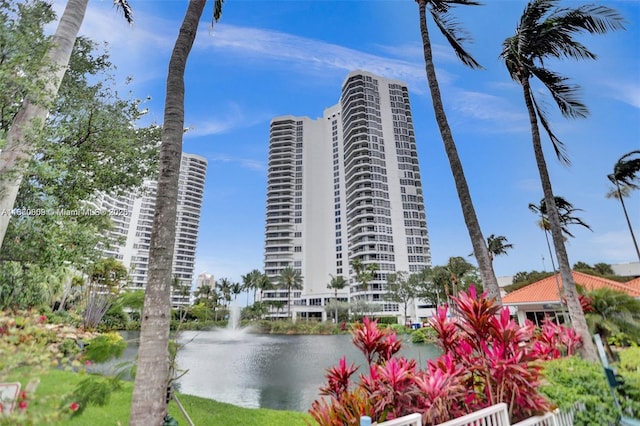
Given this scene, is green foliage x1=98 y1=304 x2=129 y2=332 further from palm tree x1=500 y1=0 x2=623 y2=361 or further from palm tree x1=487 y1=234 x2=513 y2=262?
palm tree x1=487 y1=234 x2=513 y2=262

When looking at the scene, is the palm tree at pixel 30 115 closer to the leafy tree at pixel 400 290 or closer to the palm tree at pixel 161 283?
the palm tree at pixel 161 283

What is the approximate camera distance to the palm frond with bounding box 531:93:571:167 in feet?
29.7

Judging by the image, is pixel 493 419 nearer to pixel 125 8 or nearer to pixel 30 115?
pixel 30 115

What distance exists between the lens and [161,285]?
3.46m

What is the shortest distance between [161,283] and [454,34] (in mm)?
9860

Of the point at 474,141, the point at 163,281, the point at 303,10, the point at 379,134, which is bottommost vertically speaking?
the point at 163,281

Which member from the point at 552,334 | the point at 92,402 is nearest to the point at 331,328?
the point at 552,334

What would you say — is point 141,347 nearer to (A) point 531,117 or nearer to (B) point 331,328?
(A) point 531,117

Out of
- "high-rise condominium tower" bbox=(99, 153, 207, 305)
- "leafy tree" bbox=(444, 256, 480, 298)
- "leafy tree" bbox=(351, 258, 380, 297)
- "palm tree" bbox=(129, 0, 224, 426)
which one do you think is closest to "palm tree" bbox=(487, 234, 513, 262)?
"leafy tree" bbox=(444, 256, 480, 298)

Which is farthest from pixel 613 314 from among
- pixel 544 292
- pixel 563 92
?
pixel 544 292

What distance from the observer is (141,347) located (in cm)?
318

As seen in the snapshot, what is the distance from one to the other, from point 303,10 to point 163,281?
43.0 feet

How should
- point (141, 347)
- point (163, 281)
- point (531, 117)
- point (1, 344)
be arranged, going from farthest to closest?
point (531, 117) → point (163, 281) → point (141, 347) → point (1, 344)

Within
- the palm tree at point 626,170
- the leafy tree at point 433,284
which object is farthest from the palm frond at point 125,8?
the leafy tree at point 433,284
